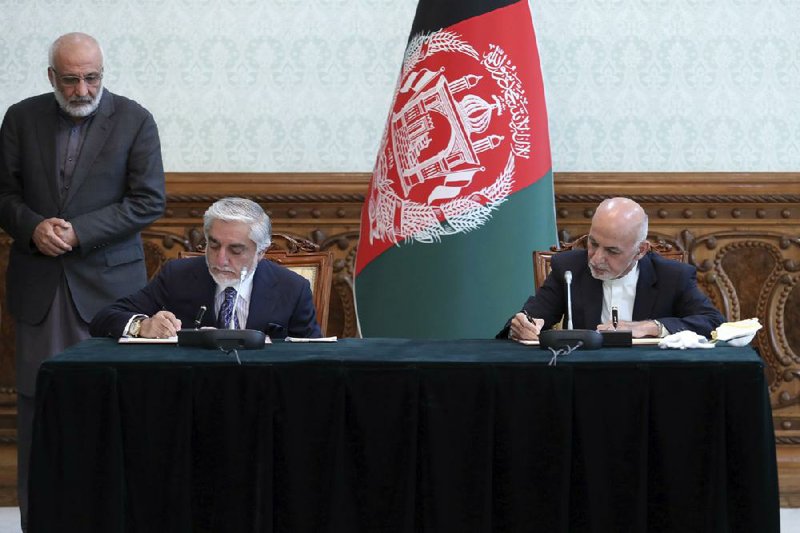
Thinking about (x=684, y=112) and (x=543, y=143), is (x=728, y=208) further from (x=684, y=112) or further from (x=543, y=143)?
(x=543, y=143)

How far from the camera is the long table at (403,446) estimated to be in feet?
8.98

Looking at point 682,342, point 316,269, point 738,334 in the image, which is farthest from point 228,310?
point 738,334

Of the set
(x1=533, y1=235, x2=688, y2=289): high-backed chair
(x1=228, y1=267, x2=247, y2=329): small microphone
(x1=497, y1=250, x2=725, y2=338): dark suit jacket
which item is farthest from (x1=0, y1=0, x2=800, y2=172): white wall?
(x1=228, y1=267, x2=247, y2=329): small microphone

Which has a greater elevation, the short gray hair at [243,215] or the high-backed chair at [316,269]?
the short gray hair at [243,215]

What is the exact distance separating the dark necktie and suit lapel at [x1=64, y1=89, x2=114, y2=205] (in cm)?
98

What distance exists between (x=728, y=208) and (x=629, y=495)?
282 cm

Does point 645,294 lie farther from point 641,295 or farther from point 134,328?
point 134,328

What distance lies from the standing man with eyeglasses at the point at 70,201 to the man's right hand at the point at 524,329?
1.59 meters

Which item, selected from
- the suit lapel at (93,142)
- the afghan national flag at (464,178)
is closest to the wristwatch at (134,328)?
the suit lapel at (93,142)

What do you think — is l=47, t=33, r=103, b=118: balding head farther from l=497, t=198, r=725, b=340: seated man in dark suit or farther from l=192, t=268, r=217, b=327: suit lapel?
l=497, t=198, r=725, b=340: seated man in dark suit

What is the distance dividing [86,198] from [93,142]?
0.21 meters

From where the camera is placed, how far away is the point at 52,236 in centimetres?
415

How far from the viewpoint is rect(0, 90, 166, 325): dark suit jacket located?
14.0ft

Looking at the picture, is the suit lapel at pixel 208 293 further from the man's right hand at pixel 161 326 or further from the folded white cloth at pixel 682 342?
the folded white cloth at pixel 682 342
